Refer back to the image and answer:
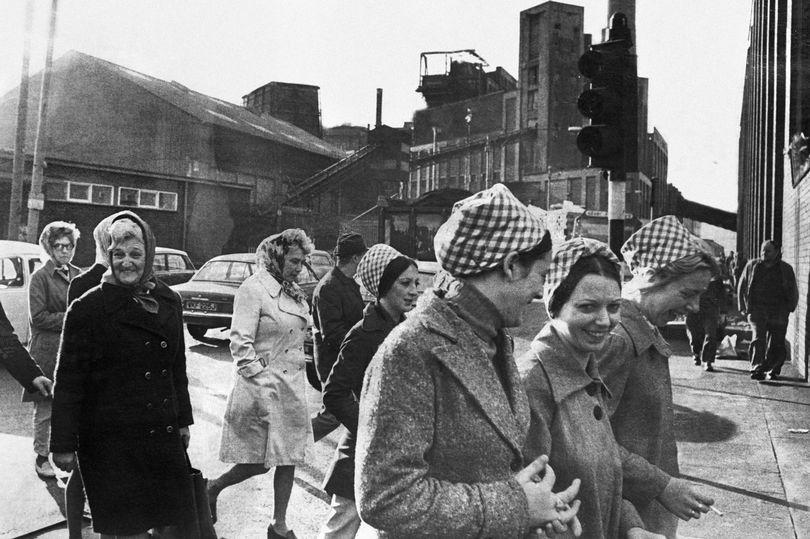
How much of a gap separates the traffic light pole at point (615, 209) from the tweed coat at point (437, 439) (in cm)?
465

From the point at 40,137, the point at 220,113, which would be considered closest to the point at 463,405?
the point at 40,137

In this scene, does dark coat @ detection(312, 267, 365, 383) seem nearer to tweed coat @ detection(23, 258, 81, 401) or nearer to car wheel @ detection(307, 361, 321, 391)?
tweed coat @ detection(23, 258, 81, 401)

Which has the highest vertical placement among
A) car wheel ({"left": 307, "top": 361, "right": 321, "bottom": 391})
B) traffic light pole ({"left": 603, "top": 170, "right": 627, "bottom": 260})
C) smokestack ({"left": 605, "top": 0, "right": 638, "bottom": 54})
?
smokestack ({"left": 605, "top": 0, "right": 638, "bottom": 54})

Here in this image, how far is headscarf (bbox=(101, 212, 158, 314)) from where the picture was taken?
3371 millimetres

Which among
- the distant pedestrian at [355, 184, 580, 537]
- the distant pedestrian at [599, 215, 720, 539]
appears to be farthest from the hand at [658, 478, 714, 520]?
the distant pedestrian at [355, 184, 580, 537]

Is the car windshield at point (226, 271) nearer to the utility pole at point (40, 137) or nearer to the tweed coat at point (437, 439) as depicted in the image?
the utility pole at point (40, 137)

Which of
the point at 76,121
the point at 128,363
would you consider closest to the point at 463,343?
the point at 128,363

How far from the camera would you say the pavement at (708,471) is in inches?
191

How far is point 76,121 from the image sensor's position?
32.2 metres

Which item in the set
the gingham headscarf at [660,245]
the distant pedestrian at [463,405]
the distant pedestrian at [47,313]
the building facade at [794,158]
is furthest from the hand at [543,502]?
the building facade at [794,158]

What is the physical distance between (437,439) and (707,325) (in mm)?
11073

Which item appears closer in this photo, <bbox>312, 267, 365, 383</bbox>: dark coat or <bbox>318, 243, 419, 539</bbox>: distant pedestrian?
<bbox>318, 243, 419, 539</bbox>: distant pedestrian

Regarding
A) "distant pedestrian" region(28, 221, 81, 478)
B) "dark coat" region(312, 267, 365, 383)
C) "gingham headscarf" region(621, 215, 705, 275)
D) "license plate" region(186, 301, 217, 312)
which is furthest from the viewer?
"license plate" region(186, 301, 217, 312)

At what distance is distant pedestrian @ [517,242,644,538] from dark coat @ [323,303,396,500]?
1360 mm
